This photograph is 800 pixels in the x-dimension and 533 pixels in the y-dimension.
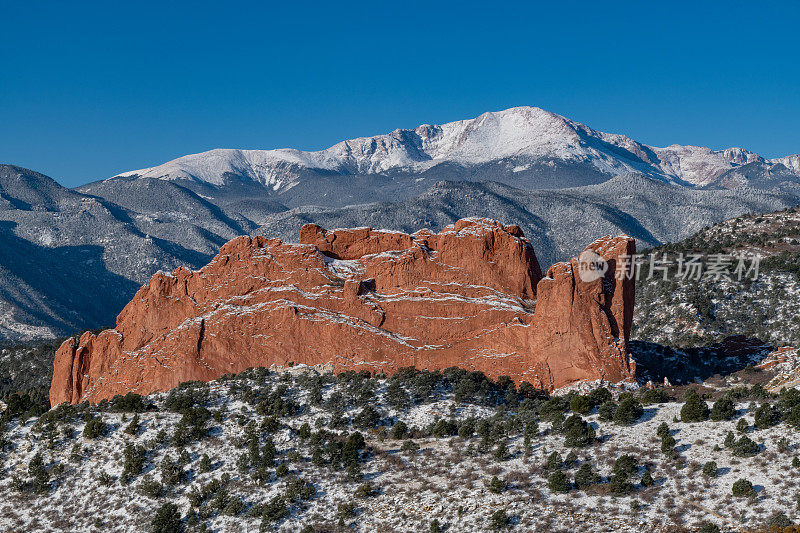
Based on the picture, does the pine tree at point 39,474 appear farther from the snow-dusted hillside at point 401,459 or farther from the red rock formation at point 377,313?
the red rock formation at point 377,313

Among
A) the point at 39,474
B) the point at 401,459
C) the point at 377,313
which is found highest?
the point at 377,313

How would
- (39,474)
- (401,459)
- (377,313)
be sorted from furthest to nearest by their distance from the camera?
(377,313), (39,474), (401,459)

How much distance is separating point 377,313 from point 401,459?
1709 cm

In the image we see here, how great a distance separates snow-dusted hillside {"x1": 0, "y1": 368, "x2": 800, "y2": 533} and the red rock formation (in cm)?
323

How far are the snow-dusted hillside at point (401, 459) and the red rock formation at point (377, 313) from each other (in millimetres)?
3234

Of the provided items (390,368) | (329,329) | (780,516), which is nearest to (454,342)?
(390,368)

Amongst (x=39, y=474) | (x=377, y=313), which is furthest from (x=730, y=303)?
(x=39, y=474)

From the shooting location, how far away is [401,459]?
201ft

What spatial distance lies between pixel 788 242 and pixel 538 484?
99626 millimetres

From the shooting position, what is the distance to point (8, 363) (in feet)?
421

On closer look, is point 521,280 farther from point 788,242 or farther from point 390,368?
point 788,242

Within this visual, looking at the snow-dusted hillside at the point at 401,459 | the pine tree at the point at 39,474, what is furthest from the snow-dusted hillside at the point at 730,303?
the pine tree at the point at 39,474

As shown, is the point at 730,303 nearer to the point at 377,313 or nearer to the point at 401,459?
the point at 377,313

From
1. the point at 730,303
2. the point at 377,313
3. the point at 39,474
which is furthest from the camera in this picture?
the point at 730,303
